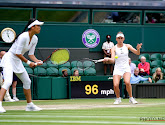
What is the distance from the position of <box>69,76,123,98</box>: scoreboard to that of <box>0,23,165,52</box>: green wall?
430 cm

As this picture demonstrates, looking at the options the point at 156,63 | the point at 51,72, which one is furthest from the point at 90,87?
the point at 156,63

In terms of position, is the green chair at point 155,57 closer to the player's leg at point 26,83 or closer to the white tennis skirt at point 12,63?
the player's leg at point 26,83

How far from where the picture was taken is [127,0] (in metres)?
20.8

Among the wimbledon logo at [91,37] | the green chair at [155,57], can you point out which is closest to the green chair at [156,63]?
the green chair at [155,57]

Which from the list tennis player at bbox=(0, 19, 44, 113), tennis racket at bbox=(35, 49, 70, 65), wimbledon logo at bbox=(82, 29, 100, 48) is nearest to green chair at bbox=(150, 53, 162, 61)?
wimbledon logo at bbox=(82, 29, 100, 48)

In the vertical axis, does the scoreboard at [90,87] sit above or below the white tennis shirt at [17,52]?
below

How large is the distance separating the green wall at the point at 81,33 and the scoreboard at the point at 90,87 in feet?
14.1

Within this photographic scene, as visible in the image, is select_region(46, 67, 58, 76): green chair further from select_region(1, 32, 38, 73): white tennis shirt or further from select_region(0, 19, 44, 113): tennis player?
select_region(1, 32, 38, 73): white tennis shirt

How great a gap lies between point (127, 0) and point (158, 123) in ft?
48.2

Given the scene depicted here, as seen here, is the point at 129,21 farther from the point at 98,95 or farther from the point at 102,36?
the point at 98,95

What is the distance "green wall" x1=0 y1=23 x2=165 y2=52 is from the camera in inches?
807

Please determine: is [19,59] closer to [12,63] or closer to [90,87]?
[12,63]

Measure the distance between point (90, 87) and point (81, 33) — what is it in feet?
16.0

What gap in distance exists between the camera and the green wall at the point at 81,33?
2050 centimetres
